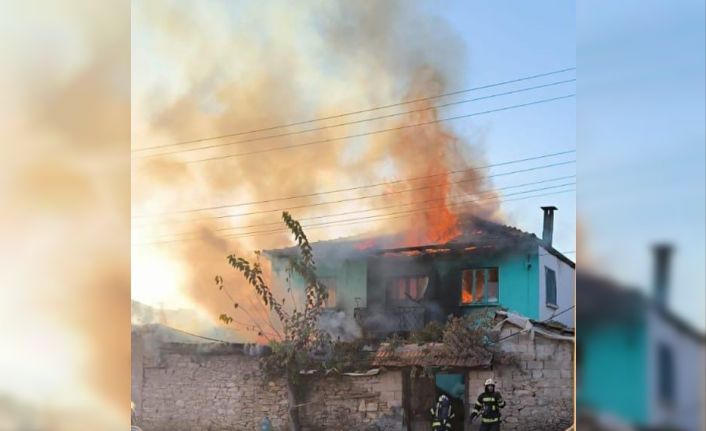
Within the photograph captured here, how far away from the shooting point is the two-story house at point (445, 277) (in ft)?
18.4

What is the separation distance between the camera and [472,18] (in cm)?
580

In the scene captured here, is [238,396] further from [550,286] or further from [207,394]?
[550,286]

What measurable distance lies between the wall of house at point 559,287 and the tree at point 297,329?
1297mm

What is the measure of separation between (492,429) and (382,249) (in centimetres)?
119

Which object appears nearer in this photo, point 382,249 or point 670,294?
point 670,294

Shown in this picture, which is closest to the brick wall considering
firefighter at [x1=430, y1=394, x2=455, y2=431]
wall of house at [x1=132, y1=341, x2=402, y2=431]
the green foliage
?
wall of house at [x1=132, y1=341, x2=402, y2=431]

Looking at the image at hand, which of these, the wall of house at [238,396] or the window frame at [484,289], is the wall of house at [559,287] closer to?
the window frame at [484,289]

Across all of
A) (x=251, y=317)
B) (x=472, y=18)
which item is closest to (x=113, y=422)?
(x=251, y=317)

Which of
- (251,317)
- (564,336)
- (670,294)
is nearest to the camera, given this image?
(670,294)

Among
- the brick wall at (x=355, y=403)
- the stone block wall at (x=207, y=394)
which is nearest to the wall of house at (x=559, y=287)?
Result: the brick wall at (x=355, y=403)

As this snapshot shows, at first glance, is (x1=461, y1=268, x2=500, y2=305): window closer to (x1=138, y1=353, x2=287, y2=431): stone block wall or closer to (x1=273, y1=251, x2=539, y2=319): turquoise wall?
(x1=273, y1=251, x2=539, y2=319): turquoise wall

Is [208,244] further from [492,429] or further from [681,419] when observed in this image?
[681,419]

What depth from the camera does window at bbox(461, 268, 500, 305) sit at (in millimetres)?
5750

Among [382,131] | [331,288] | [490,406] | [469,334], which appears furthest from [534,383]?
[382,131]
